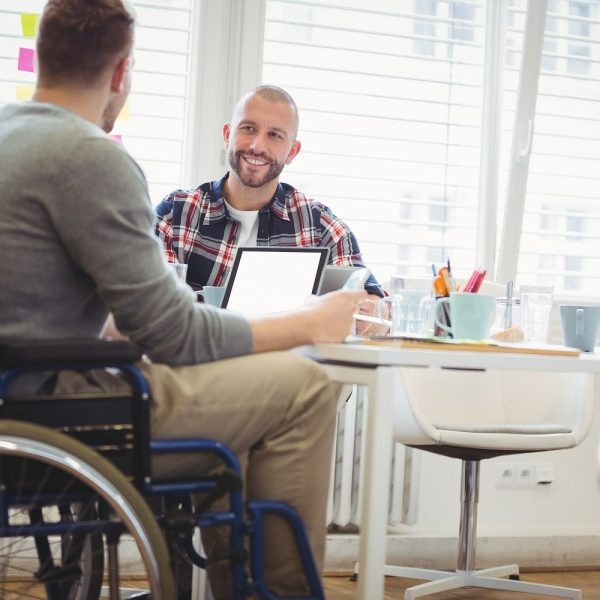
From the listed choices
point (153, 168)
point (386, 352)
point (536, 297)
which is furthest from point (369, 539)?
point (153, 168)

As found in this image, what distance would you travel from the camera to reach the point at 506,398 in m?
2.83

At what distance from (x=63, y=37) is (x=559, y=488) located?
229cm

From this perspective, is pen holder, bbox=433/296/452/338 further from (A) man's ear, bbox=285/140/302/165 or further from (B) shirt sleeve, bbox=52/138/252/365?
(A) man's ear, bbox=285/140/302/165

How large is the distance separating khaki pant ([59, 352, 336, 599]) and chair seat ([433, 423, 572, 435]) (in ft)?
3.38

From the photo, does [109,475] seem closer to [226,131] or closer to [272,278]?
[272,278]

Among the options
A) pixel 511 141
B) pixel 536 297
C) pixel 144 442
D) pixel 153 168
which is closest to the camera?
pixel 144 442

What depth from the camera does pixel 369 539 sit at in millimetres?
1491

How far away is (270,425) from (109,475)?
0.29m

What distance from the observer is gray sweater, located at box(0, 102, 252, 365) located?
54.4 inches

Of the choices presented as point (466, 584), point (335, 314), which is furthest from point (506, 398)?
point (335, 314)

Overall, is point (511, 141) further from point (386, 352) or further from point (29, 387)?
point (29, 387)

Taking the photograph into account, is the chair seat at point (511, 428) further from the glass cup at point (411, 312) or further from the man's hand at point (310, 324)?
the man's hand at point (310, 324)

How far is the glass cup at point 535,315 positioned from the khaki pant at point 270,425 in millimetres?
707

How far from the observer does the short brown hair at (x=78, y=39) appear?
1.54 meters
